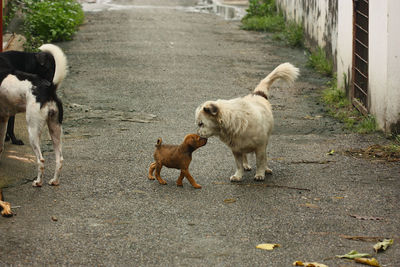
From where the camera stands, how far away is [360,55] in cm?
988

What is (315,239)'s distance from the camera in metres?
5.23

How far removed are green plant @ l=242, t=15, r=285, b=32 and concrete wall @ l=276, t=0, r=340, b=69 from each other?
455 mm

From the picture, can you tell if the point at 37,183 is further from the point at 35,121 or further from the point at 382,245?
the point at 382,245

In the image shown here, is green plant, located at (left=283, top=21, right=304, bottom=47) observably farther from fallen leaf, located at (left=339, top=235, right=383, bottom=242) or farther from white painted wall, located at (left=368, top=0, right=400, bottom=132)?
fallen leaf, located at (left=339, top=235, right=383, bottom=242)

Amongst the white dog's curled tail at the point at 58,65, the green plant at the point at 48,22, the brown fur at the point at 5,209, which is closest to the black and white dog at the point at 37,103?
the white dog's curled tail at the point at 58,65

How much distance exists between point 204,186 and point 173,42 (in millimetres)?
9185

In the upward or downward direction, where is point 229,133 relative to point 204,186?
upward

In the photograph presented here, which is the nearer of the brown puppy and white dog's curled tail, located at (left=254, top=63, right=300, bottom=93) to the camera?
the brown puppy

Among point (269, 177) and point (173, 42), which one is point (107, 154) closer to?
point (269, 177)

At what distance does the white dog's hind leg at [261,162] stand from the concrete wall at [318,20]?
5736mm

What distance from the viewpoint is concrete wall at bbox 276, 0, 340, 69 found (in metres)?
12.3

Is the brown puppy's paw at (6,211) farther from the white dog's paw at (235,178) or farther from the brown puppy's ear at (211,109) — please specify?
the white dog's paw at (235,178)

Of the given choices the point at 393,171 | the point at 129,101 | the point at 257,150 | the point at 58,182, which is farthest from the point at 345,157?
the point at 129,101

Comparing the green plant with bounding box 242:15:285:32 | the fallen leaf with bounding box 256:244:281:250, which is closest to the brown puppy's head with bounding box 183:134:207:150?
the fallen leaf with bounding box 256:244:281:250
